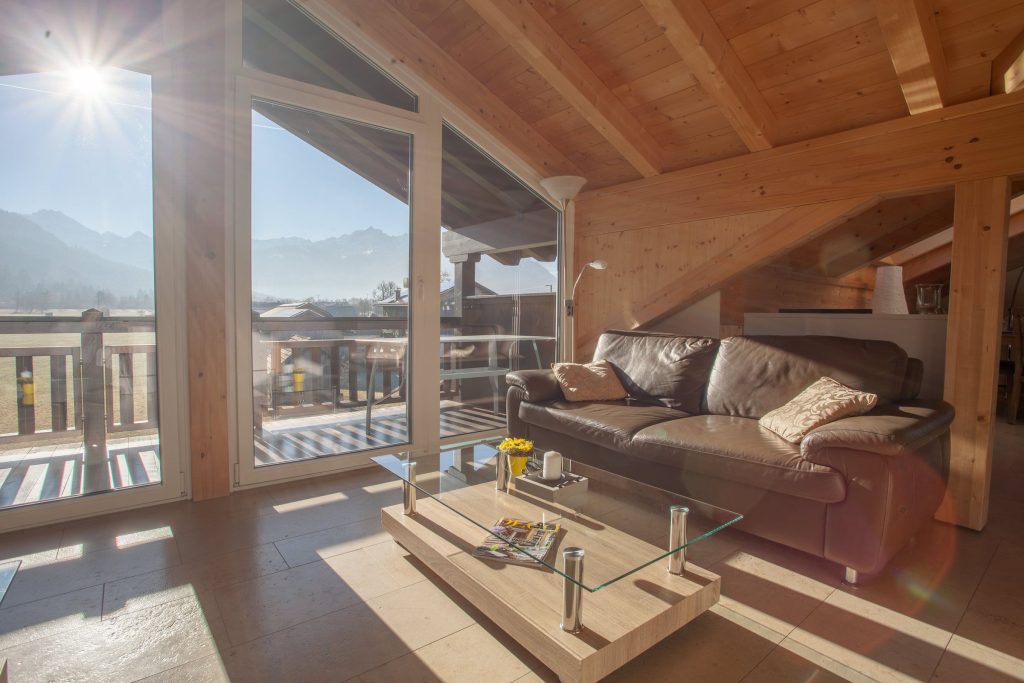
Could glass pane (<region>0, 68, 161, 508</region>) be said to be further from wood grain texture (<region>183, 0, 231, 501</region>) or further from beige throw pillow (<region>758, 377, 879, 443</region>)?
beige throw pillow (<region>758, 377, 879, 443</region>)

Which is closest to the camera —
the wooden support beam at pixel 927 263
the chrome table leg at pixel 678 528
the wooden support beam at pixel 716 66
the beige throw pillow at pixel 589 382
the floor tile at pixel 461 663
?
the floor tile at pixel 461 663

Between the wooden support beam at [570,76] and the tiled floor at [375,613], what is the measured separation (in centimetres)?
251

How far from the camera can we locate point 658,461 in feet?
8.43

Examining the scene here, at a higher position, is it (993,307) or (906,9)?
(906,9)

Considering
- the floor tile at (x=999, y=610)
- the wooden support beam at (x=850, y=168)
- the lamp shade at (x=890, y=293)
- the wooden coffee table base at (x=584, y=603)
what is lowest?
the floor tile at (x=999, y=610)

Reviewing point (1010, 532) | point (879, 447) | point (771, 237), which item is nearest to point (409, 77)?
point (771, 237)

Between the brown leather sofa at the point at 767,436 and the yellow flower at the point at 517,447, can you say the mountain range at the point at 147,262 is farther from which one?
the yellow flower at the point at 517,447

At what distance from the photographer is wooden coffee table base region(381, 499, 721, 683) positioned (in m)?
1.43

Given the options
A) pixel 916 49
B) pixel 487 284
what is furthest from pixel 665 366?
pixel 916 49

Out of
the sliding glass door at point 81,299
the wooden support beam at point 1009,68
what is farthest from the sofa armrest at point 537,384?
the wooden support beam at point 1009,68

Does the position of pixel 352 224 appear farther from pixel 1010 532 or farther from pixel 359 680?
pixel 1010 532

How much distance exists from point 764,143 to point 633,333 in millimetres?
1400

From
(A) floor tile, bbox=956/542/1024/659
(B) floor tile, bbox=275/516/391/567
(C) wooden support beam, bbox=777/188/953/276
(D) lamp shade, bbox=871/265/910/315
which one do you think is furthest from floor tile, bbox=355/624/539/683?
(C) wooden support beam, bbox=777/188/953/276

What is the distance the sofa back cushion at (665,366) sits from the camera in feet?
10.6
